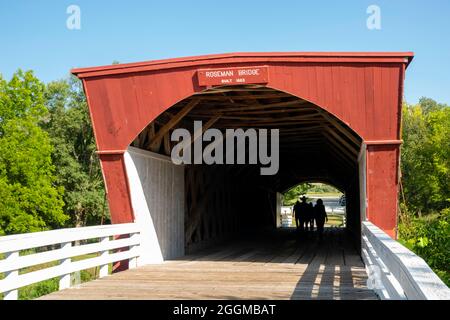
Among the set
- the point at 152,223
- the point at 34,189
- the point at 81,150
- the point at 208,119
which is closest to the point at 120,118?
the point at 152,223

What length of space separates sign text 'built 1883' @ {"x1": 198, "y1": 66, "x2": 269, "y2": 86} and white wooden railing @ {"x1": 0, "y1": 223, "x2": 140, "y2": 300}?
262cm

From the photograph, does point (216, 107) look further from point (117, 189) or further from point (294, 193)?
point (294, 193)

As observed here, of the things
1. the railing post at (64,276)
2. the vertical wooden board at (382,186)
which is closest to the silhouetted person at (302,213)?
the vertical wooden board at (382,186)

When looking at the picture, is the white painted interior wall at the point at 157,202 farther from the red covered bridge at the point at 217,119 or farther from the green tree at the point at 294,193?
the green tree at the point at 294,193

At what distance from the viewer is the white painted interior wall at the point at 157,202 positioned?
855cm

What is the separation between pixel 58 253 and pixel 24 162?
20261mm

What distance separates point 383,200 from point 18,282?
212 inches

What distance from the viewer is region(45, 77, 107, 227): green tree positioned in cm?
3028

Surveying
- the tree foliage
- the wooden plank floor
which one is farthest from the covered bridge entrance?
Result: the tree foliage

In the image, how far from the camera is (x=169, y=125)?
29.9 feet

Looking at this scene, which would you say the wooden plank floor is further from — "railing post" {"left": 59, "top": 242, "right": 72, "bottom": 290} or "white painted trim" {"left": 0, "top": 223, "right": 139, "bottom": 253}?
"white painted trim" {"left": 0, "top": 223, "right": 139, "bottom": 253}

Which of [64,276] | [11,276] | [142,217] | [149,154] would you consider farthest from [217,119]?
[11,276]
